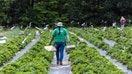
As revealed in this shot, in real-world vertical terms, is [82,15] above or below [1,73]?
below

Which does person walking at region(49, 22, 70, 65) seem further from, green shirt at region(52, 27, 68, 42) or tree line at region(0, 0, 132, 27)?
tree line at region(0, 0, 132, 27)

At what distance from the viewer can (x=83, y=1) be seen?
54469 millimetres

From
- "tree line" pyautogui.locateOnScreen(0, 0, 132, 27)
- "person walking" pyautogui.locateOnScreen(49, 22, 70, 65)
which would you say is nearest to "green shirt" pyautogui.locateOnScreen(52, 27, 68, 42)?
"person walking" pyautogui.locateOnScreen(49, 22, 70, 65)

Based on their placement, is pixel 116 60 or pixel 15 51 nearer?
pixel 116 60

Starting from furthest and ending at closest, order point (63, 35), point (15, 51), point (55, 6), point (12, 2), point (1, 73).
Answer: point (55, 6) < point (12, 2) < point (15, 51) < point (63, 35) < point (1, 73)

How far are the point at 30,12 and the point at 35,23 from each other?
76.3 inches

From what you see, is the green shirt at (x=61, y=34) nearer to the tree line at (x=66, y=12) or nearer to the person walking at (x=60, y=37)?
the person walking at (x=60, y=37)

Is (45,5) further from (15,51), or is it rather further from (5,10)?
(15,51)

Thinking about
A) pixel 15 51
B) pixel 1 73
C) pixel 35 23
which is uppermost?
pixel 1 73

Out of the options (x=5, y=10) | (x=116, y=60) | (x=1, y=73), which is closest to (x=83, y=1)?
(x=5, y=10)

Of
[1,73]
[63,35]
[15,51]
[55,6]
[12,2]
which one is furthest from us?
[55,6]

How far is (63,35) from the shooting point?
17266 millimetres

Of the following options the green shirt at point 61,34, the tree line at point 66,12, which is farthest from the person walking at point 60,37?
the tree line at point 66,12

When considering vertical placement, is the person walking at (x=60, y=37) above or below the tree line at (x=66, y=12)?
above
